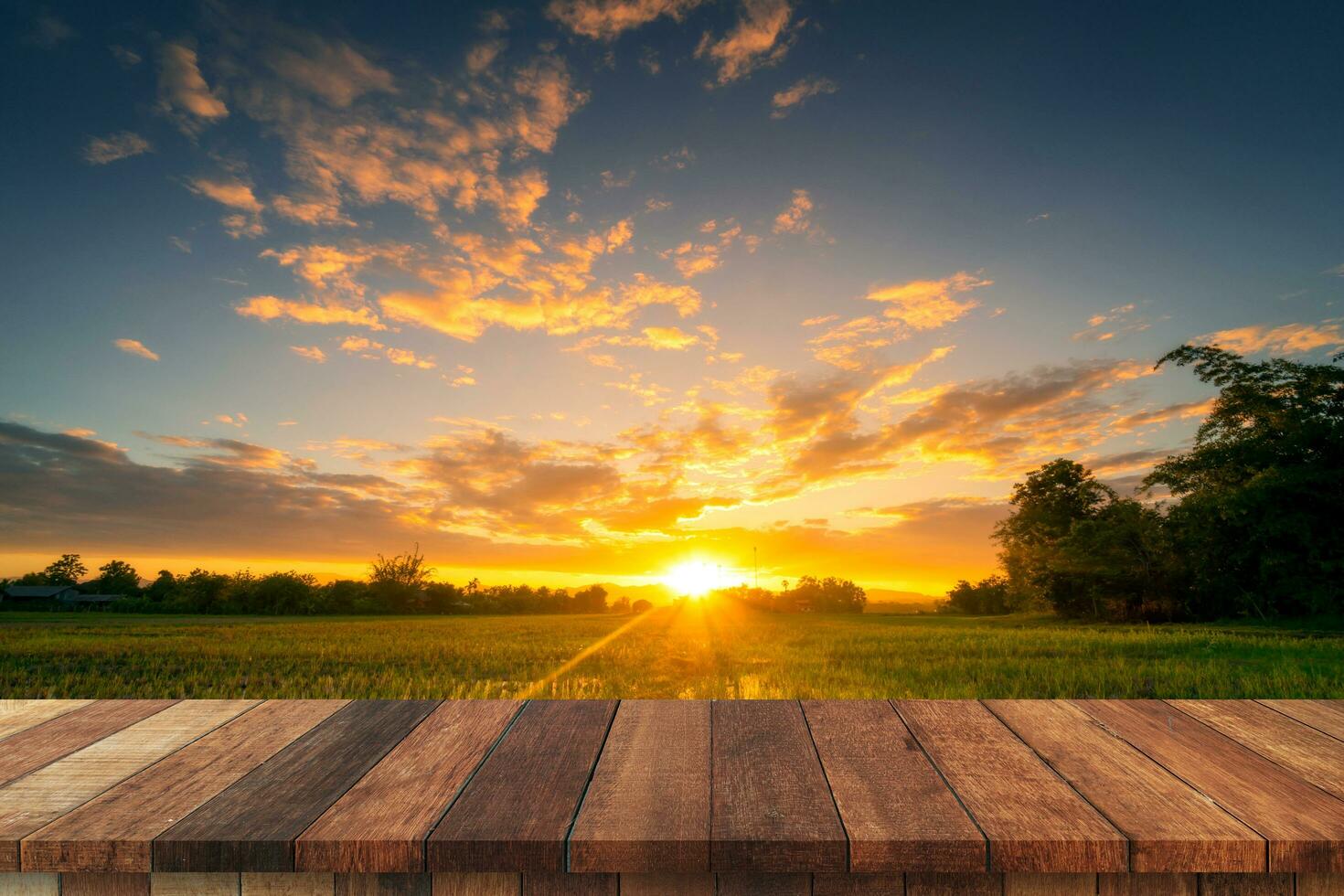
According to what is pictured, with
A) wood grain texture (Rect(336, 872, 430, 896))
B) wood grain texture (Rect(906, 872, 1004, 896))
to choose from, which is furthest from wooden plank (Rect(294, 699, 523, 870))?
wood grain texture (Rect(906, 872, 1004, 896))

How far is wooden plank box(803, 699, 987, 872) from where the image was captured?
1.98 metres

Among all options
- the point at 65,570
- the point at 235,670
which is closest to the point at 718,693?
the point at 235,670

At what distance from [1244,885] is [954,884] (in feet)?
2.79

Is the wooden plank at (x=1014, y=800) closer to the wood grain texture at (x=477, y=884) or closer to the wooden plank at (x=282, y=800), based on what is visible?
the wood grain texture at (x=477, y=884)

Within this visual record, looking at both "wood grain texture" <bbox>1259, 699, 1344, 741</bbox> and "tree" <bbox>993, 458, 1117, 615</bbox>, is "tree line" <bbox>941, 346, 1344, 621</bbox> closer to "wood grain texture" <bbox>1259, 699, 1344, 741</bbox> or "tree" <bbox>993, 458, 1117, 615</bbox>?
"tree" <bbox>993, 458, 1117, 615</bbox>

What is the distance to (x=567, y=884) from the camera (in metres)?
2.12

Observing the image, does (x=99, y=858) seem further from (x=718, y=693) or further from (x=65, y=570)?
(x=65, y=570)

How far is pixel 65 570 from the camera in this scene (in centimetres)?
8056

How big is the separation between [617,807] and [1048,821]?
4.03 feet

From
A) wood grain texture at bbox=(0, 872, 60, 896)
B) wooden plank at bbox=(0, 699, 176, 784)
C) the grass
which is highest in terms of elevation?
wooden plank at bbox=(0, 699, 176, 784)

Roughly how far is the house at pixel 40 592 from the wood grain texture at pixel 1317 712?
279 ft

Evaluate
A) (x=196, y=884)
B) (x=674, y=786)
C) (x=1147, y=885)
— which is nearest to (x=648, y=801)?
(x=674, y=786)

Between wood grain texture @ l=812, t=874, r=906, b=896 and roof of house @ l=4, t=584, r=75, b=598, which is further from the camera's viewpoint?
roof of house @ l=4, t=584, r=75, b=598

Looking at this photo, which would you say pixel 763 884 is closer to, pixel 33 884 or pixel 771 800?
pixel 771 800
